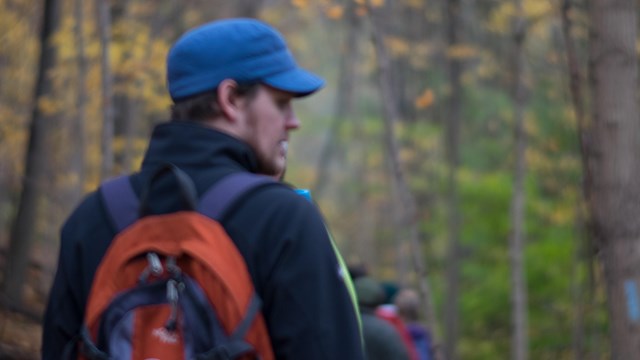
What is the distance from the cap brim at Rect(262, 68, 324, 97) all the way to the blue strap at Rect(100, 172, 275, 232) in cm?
23

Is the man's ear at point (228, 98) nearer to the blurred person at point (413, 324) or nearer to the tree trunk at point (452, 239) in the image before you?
the blurred person at point (413, 324)

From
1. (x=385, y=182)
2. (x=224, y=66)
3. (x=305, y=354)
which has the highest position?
(x=224, y=66)

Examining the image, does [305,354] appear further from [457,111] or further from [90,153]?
[90,153]

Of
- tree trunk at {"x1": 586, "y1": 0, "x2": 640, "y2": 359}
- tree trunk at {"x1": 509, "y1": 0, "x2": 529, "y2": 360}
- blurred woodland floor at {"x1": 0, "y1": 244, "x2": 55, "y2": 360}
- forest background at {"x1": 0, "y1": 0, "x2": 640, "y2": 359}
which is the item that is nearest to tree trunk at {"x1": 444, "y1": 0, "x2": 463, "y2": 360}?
forest background at {"x1": 0, "y1": 0, "x2": 640, "y2": 359}

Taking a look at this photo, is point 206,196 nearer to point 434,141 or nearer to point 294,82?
point 294,82

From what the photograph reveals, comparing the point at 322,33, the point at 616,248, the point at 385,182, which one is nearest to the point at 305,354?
the point at 616,248

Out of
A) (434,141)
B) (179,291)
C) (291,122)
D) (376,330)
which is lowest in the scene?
(434,141)

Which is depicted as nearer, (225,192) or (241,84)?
(225,192)

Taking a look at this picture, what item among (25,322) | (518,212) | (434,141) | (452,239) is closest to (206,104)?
(518,212)

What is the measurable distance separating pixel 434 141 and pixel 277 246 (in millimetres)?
25486

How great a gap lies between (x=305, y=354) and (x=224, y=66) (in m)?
0.66

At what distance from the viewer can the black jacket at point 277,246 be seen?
2.36 m

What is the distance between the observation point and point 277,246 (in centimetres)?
237

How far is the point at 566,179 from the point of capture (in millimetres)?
18844
